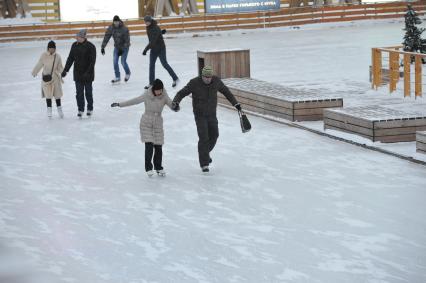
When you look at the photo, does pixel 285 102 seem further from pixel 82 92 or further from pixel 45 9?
pixel 45 9

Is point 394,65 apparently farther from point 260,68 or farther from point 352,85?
point 260,68

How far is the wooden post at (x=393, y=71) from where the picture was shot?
59.6ft

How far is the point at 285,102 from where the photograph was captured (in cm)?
1545

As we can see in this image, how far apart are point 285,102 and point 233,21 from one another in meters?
26.5

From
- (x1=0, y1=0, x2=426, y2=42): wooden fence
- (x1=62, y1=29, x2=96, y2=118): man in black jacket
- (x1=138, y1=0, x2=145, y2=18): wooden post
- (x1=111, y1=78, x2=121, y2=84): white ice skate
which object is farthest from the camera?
(x1=138, y1=0, x2=145, y2=18): wooden post

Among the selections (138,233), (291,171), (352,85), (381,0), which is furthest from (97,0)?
(138,233)

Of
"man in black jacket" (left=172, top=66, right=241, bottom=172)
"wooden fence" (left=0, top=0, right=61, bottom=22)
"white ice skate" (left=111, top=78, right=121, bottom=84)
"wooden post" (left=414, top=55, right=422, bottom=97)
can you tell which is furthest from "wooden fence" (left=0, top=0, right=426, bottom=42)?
"man in black jacket" (left=172, top=66, right=241, bottom=172)

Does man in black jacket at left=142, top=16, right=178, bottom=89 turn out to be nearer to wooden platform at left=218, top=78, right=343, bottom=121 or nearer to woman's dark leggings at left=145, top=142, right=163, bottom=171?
wooden platform at left=218, top=78, right=343, bottom=121

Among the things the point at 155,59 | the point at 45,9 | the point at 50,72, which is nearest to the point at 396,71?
the point at 155,59

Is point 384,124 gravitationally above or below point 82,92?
below

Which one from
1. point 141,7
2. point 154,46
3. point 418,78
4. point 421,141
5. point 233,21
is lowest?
point 421,141

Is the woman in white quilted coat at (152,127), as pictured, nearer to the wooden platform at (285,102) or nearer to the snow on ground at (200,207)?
the snow on ground at (200,207)

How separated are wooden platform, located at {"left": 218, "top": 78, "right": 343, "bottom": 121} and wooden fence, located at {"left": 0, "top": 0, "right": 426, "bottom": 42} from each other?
72.5 ft

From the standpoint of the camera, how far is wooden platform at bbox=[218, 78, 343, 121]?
15297 mm
